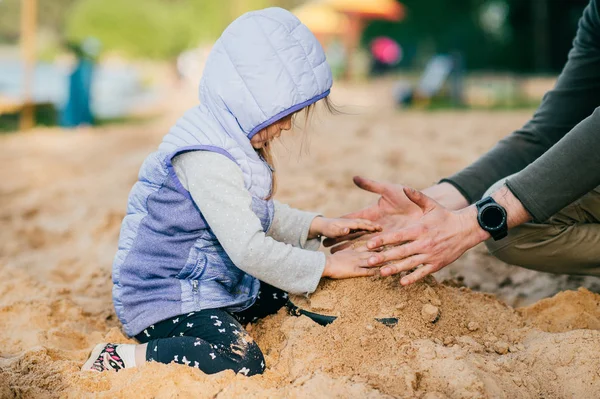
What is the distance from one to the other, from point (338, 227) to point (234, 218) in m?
0.46

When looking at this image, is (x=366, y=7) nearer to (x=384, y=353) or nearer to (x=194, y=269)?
(x=194, y=269)

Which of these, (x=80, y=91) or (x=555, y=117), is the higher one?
(x=555, y=117)

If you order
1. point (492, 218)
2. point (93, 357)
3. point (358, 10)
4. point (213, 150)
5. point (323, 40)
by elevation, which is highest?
point (213, 150)

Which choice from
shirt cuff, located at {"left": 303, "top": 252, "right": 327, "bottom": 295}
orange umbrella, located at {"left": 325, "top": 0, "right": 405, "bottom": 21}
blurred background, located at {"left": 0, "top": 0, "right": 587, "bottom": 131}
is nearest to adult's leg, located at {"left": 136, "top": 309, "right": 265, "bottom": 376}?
shirt cuff, located at {"left": 303, "top": 252, "right": 327, "bottom": 295}

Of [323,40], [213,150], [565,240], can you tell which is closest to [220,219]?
[213,150]

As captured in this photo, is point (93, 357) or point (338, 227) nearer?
point (93, 357)

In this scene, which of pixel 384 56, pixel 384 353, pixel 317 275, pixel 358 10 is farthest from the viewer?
pixel 384 56

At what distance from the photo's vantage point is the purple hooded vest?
1.84 metres

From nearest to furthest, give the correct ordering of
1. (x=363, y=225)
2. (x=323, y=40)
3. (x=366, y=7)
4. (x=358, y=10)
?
(x=363, y=225) < (x=366, y=7) < (x=358, y=10) < (x=323, y=40)

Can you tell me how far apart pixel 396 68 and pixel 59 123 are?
1452 centimetres

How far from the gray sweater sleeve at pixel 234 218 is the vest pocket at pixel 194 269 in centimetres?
13

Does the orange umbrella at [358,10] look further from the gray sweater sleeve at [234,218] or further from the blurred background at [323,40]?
the gray sweater sleeve at [234,218]

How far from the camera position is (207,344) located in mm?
1800

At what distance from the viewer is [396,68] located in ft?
69.7
